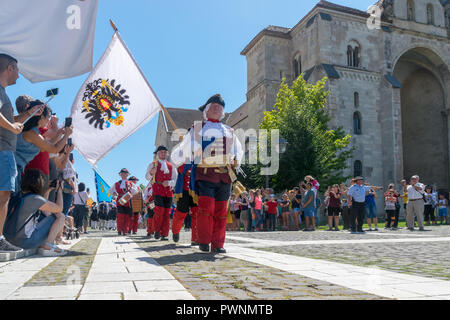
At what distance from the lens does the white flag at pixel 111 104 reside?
22.2 ft

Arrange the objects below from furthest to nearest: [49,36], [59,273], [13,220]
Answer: [49,36]
[13,220]
[59,273]

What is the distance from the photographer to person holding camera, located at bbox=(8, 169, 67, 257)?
4961mm

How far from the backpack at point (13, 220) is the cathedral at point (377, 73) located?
1261 inches

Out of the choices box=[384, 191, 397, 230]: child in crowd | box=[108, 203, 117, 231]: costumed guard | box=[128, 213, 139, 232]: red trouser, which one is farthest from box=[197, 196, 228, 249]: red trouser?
box=[108, 203, 117, 231]: costumed guard

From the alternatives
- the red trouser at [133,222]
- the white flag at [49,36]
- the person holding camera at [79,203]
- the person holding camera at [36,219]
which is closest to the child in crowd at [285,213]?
the red trouser at [133,222]

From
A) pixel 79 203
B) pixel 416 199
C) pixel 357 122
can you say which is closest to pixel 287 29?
pixel 357 122

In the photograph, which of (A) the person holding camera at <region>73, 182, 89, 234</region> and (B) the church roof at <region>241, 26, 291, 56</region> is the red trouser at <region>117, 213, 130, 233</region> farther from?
(B) the church roof at <region>241, 26, 291, 56</region>

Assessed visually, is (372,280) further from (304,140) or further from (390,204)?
(304,140)

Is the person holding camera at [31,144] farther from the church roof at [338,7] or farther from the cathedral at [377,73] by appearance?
the church roof at [338,7]

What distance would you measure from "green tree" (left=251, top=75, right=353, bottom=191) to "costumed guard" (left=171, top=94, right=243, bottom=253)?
21192 millimetres

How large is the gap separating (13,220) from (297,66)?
127ft

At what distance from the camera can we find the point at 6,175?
4434mm

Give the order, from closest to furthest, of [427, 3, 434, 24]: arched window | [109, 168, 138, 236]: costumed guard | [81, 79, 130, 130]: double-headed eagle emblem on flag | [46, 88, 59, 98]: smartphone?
1. [46, 88, 59, 98]: smartphone
2. [81, 79, 130, 130]: double-headed eagle emblem on flag
3. [109, 168, 138, 236]: costumed guard
4. [427, 3, 434, 24]: arched window

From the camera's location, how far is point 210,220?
573cm
